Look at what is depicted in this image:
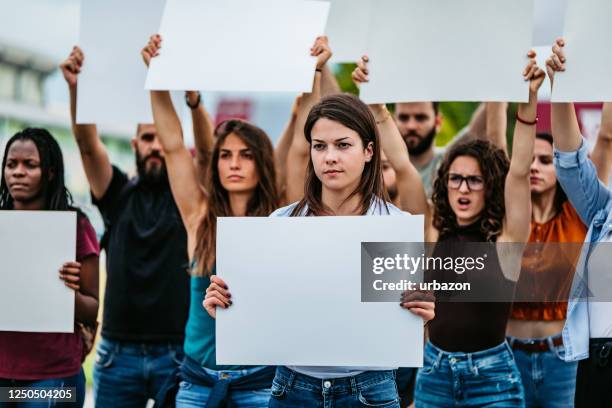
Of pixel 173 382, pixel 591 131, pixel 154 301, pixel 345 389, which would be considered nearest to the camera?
pixel 345 389

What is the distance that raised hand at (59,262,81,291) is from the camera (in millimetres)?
3699

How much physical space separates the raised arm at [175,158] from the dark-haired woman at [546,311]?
1577mm

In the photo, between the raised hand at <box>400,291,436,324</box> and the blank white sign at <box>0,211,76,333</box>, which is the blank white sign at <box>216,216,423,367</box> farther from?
the blank white sign at <box>0,211,76,333</box>

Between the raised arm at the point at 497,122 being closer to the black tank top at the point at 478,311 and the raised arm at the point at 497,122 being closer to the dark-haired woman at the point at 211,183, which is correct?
the black tank top at the point at 478,311

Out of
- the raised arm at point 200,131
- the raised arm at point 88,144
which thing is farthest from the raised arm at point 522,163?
the raised arm at point 88,144

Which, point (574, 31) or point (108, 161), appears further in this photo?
point (108, 161)

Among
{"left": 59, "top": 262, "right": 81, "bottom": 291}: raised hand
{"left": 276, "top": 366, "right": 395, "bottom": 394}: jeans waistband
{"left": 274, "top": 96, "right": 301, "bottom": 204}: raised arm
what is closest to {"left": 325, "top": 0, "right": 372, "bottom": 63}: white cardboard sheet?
{"left": 274, "top": 96, "right": 301, "bottom": 204}: raised arm

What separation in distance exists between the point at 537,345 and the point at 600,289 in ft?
2.83

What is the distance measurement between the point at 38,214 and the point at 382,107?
5.14 ft

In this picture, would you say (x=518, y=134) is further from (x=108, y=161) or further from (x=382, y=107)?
(x=108, y=161)

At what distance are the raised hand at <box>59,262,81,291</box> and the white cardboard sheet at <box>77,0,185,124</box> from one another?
2.42 feet

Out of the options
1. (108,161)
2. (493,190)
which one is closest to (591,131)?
(493,190)

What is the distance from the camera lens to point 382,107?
3.80m

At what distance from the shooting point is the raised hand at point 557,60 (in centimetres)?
342
